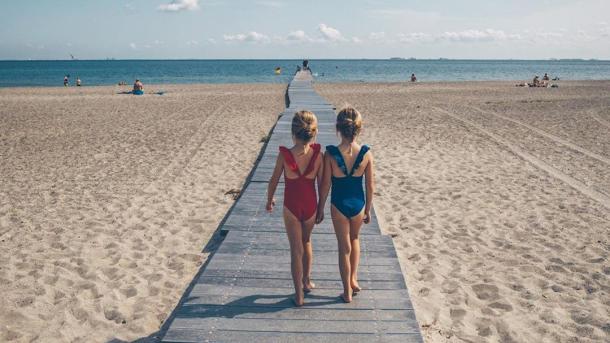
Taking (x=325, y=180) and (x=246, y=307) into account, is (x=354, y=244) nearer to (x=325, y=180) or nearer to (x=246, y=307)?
(x=325, y=180)

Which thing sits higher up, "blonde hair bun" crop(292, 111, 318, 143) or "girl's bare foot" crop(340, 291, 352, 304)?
"blonde hair bun" crop(292, 111, 318, 143)

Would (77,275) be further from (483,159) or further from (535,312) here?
(483,159)

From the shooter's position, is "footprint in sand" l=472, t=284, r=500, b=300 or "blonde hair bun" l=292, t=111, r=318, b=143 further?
"footprint in sand" l=472, t=284, r=500, b=300

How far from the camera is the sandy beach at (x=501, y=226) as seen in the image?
180 inches

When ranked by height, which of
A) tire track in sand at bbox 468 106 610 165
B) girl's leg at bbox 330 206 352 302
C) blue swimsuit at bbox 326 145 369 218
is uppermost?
blue swimsuit at bbox 326 145 369 218

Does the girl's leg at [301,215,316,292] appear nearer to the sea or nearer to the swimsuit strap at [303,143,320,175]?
the swimsuit strap at [303,143,320,175]

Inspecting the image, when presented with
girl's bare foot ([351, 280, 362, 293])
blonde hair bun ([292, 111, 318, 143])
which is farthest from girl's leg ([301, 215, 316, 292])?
blonde hair bun ([292, 111, 318, 143])

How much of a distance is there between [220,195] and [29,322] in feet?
14.3

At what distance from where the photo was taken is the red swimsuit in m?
3.74

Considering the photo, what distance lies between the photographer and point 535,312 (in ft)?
15.2

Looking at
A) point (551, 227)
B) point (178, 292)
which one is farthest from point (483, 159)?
point (178, 292)

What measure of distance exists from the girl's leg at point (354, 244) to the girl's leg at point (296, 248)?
1.49ft

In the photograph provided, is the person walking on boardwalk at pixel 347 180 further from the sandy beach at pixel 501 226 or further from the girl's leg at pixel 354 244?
the sandy beach at pixel 501 226

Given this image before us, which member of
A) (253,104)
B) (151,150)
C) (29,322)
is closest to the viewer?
(29,322)
